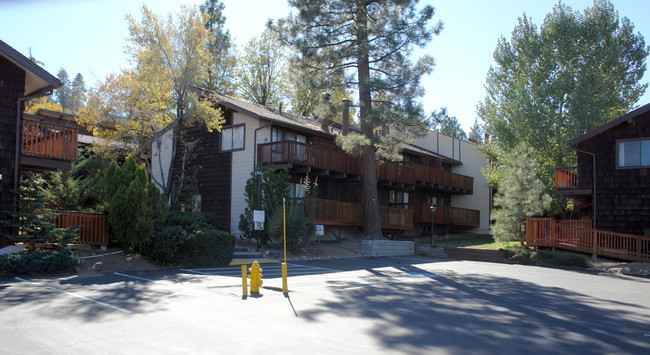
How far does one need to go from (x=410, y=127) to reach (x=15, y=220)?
695 inches

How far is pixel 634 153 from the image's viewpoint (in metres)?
23.6

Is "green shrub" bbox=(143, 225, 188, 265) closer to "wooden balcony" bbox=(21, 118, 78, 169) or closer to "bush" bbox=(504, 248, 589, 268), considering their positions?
"wooden balcony" bbox=(21, 118, 78, 169)

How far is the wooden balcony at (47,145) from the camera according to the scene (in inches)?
665

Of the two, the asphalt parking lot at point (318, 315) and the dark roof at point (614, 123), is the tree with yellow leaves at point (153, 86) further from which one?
the dark roof at point (614, 123)

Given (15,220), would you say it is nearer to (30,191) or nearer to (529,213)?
(30,191)

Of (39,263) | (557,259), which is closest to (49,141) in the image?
(39,263)

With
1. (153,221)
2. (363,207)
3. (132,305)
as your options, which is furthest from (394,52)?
(132,305)

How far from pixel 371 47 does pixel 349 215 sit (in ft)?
27.9

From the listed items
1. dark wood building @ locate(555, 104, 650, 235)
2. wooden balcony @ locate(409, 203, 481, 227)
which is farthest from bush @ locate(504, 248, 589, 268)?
wooden balcony @ locate(409, 203, 481, 227)

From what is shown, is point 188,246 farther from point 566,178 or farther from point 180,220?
point 566,178

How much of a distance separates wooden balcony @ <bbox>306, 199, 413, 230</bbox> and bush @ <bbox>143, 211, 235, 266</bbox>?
5.35 m

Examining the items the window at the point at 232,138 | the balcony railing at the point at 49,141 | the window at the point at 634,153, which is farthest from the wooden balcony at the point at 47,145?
the window at the point at 634,153

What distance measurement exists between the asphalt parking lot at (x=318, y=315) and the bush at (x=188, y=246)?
1.04 m

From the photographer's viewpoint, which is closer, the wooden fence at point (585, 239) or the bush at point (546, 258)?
the bush at point (546, 258)
